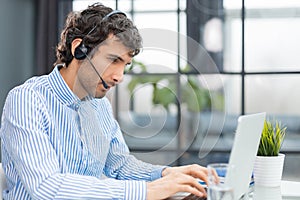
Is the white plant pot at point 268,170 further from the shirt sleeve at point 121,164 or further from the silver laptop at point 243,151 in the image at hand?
the shirt sleeve at point 121,164

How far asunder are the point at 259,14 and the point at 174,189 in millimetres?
2410

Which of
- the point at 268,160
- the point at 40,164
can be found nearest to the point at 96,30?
the point at 40,164

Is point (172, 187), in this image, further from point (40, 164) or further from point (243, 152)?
point (40, 164)

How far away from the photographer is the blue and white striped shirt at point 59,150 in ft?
4.11

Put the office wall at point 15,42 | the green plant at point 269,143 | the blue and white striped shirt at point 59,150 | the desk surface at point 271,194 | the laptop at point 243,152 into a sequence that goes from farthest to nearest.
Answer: the office wall at point 15,42 → the green plant at point 269,143 → the desk surface at point 271,194 → the blue and white striped shirt at point 59,150 → the laptop at point 243,152

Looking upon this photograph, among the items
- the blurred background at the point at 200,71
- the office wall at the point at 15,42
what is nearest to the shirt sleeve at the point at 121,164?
the blurred background at the point at 200,71

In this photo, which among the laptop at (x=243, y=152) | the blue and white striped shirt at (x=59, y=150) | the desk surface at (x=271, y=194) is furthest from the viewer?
the desk surface at (x=271, y=194)

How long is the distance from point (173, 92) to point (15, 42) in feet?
3.85

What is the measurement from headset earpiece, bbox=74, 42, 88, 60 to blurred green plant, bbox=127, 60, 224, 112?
1873mm

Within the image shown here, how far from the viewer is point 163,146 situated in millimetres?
Answer: 3572

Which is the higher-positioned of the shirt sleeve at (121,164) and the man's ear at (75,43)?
the man's ear at (75,43)

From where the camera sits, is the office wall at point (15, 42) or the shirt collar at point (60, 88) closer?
the shirt collar at point (60, 88)

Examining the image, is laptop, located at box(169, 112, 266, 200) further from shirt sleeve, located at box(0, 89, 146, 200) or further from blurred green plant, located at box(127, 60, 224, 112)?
blurred green plant, located at box(127, 60, 224, 112)

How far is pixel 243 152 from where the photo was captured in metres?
1.24
